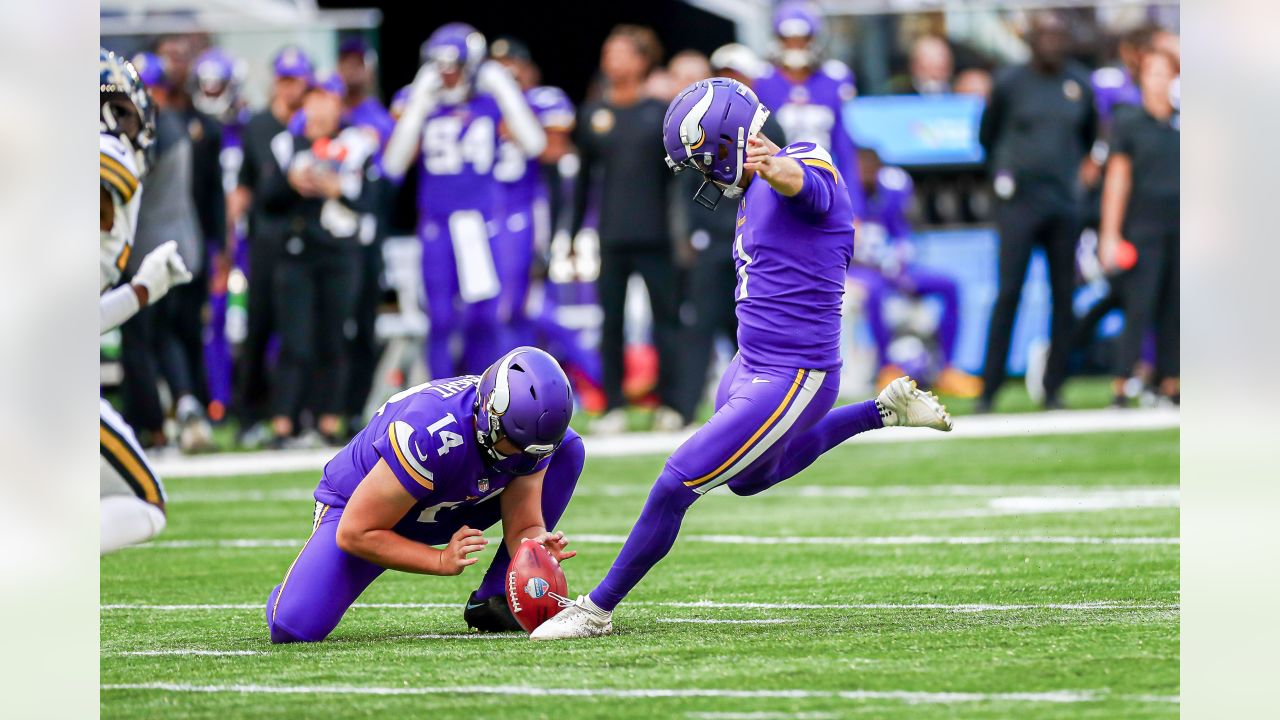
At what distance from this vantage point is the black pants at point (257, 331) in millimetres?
12859

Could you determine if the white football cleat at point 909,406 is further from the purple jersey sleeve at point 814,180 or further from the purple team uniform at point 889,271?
the purple team uniform at point 889,271

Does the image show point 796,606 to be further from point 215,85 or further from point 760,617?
point 215,85

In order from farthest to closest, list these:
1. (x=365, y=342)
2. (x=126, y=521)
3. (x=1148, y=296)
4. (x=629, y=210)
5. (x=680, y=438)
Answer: (x=1148, y=296) → (x=365, y=342) → (x=629, y=210) → (x=680, y=438) → (x=126, y=521)

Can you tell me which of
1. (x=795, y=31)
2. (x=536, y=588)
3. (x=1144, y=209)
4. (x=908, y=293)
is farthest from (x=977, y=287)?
(x=536, y=588)

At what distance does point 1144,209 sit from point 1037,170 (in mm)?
1118

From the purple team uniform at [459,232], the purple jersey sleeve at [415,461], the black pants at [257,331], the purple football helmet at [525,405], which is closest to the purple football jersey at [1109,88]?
the purple team uniform at [459,232]

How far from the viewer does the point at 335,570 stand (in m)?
5.99

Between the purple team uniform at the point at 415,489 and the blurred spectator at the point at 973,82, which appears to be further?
the blurred spectator at the point at 973,82

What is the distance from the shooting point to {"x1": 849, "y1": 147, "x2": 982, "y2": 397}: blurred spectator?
16.0 meters

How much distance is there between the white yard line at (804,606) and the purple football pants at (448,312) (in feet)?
19.8
